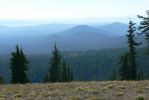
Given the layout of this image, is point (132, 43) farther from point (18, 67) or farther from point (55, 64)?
point (18, 67)

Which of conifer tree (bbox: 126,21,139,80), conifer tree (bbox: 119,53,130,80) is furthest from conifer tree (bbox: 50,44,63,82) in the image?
conifer tree (bbox: 126,21,139,80)

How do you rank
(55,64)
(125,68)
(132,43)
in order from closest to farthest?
(132,43) → (125,68) → (55,64)

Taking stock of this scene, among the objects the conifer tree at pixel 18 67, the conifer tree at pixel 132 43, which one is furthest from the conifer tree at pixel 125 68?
the conifer tree at pixel 18 67

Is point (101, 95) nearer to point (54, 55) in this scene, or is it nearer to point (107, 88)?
point (107, 88)

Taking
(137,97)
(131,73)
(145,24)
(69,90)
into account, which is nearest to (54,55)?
(131,73)

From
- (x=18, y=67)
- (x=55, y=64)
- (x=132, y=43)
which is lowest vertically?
(x=18, y=67)

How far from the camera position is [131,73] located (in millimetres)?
71500

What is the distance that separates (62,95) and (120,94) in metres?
A: 3.41

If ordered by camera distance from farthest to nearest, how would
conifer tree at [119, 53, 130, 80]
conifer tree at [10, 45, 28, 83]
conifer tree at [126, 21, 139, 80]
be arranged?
1. conifer tree at [119, 53, 130, 80]
2. conifer tree at [10, 45, 28, 83]
3. conifer tree at [126, 21, 139, 80]

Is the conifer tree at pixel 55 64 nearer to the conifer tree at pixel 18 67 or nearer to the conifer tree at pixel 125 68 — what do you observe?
the conifer tree at pixel 18 67

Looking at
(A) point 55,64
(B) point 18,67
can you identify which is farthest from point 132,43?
(B) point 18,67

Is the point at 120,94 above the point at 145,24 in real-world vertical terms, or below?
below

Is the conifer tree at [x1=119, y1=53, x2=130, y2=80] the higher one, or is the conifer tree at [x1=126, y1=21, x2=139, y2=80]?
the conifer tree at [x1=126, y1=21, x2=139, y2=80]

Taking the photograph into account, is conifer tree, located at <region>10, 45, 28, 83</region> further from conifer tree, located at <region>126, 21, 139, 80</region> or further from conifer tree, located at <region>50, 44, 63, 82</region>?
conifer tree, located at <region>126, 21, 139, 80</region>
